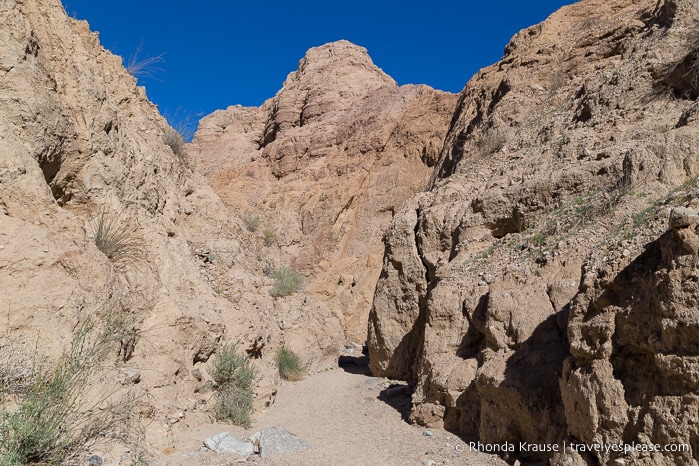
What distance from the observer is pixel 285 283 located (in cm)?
1231

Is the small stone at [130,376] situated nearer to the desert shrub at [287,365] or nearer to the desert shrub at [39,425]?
the desert shrub at [39,425]

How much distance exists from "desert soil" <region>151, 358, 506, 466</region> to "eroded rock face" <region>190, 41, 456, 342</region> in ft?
25.4

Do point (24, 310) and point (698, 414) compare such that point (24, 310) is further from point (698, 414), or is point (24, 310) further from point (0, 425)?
point (698, 414)

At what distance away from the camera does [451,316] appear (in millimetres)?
6664

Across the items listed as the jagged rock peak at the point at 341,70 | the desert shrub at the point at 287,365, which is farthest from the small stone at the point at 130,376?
the jagged rock peak at the point at 341,70

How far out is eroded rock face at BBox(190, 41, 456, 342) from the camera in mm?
21031

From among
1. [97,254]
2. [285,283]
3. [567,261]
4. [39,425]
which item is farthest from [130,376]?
[285,283]

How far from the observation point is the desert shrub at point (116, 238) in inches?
242

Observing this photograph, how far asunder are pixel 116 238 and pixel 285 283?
6.26 meters

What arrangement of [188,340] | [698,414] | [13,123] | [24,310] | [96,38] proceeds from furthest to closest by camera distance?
1. [96,38]
2. [188,340]
3. [13,123]
4. [24,310]
5. [698,414]

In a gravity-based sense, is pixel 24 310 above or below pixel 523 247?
below

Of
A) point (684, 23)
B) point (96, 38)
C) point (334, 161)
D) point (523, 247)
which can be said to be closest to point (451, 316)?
point (523, 247)

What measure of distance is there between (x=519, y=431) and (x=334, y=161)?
21.8 m

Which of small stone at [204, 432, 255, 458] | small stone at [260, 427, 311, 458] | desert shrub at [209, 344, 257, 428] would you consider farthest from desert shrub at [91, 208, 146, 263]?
small stone at [260, 427, 311, 458]
